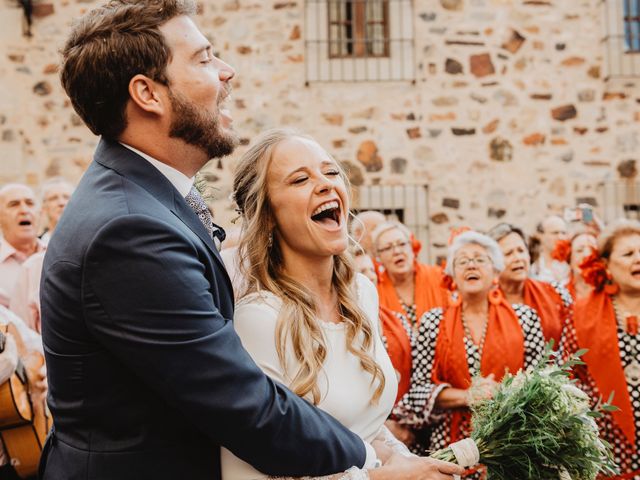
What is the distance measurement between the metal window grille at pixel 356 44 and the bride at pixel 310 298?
5618 mm

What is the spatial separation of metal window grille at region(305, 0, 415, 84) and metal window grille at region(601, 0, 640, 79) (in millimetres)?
2060

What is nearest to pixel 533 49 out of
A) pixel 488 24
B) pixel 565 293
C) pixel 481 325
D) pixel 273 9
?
pixel 488 24

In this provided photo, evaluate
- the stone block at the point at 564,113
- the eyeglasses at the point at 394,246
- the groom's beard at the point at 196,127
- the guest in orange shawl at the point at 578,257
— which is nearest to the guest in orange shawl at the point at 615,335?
the guest in orange shawl at the point at 578,257

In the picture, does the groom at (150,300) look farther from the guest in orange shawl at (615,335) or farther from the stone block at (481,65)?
the stone block at (481,65)

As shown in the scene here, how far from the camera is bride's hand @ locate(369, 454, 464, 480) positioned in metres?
1.74

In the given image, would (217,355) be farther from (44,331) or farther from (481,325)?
(481,325)

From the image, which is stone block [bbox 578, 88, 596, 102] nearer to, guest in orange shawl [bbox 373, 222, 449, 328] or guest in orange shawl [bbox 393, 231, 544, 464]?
guest in orange shawl [bbox 373, 222, 449, 328]

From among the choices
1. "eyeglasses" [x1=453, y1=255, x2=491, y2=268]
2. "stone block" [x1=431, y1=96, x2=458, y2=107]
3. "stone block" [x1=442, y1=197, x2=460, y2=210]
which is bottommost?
"eyeglasses" [x1=453, y1=255, x2=491, y2=268]

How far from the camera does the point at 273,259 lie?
2.16 m

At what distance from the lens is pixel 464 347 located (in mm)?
3928

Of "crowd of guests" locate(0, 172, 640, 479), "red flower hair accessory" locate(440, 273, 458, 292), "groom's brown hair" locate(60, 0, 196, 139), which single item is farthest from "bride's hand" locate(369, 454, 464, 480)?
"red flower hair accessory" locate(440, 273, 458, 292)

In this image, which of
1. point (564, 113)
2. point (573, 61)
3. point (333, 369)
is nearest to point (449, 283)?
point (333, 369)

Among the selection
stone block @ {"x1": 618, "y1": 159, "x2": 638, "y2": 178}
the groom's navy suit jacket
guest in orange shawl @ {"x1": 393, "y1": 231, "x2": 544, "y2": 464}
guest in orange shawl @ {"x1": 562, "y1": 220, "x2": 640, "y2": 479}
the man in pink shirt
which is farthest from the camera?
stone block @ {"x1": 618, "y1": 159, "x2": 638, "y2": 178}

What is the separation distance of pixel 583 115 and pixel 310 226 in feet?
21.0
